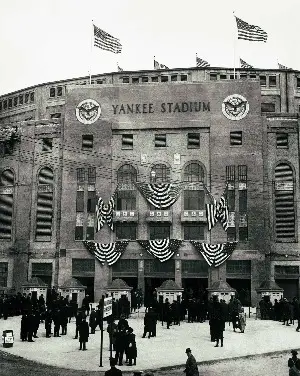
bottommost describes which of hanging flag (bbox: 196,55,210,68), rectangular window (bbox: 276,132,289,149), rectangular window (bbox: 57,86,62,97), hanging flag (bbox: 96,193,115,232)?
hanging flag (bbox: 96,193,115,232)

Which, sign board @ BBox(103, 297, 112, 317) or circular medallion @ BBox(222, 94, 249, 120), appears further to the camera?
circular medallion @ BBox(222, 94, 249, 120)

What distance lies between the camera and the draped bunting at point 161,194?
45.6 metres

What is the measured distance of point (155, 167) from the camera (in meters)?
47.6

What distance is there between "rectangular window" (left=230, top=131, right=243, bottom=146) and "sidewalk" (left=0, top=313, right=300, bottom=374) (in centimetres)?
2161

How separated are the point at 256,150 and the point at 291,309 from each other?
19376mm

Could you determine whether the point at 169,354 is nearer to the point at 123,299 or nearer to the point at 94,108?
the point at 123,299

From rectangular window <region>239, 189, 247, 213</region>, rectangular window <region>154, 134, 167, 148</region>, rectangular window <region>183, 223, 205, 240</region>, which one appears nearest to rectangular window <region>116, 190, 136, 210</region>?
rectangular window <region>154, 134, 167, 148</region>

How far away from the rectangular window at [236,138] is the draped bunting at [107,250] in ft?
45.4

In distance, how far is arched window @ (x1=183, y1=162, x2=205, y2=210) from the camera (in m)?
46.6

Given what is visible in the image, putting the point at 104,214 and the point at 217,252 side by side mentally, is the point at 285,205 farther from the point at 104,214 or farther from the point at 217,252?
the point at 104,214

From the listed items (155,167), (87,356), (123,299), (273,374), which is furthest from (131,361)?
(155,167)

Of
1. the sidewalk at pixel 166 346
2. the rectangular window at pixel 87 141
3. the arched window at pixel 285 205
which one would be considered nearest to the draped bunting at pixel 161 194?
the rectangular window at pixel 87 141

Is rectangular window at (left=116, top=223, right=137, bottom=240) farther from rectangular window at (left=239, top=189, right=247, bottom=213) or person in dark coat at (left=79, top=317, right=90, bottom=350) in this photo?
person in dark coat at (left=79, top=317, right=90, bottom=350)

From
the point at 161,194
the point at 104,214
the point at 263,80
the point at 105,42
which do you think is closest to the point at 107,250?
the point at 104,214
